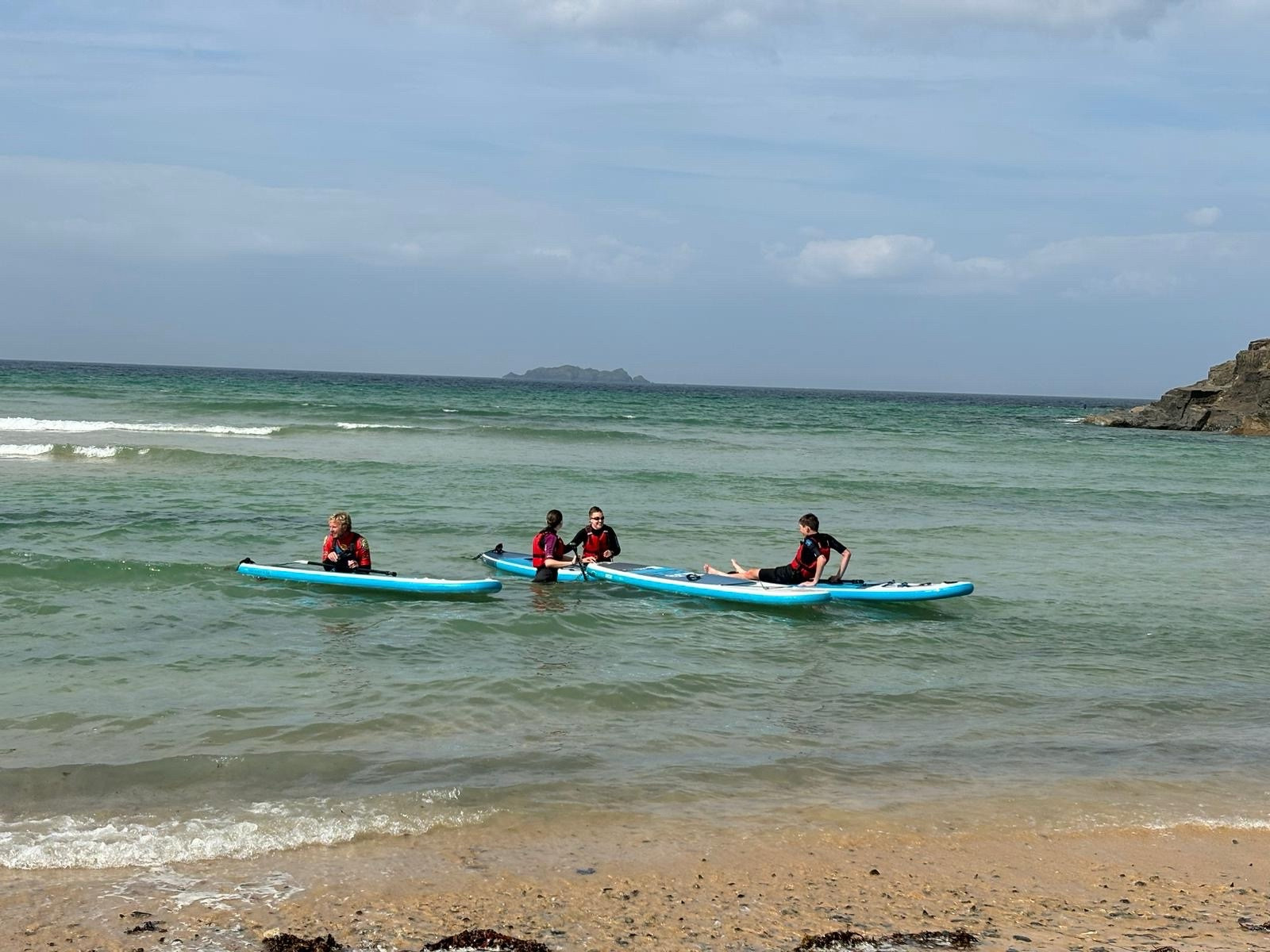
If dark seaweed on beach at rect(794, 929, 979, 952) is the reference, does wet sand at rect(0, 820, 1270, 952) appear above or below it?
below

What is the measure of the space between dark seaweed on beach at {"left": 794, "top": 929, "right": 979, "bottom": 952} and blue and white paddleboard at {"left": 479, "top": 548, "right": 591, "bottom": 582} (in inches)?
386

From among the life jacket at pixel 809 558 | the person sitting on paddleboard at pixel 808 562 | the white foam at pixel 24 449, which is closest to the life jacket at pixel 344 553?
the person sitting on paddleboard at pixel 808 562

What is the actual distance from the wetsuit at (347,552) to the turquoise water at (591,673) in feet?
1.62

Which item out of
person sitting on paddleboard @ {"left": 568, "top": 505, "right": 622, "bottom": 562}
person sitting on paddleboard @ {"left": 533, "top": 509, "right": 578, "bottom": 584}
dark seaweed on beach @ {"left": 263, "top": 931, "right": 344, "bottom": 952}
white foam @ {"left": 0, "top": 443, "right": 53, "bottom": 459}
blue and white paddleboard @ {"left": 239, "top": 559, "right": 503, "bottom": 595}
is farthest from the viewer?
white foam @ {"left": 0, "top": 443, "right": 53, "bottom": 459}

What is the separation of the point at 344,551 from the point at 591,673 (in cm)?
504

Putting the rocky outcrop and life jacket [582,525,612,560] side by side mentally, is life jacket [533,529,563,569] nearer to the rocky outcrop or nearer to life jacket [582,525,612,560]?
life jacket [582,525,612,560]

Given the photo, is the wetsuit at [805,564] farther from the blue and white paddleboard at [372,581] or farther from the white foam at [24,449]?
the white foam at [24,449]

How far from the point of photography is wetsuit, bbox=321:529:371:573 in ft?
45.7

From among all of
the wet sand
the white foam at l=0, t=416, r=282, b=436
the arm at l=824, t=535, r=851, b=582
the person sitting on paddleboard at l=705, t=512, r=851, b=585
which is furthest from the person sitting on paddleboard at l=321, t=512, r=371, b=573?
the white foam at l=0, t=416, r=282, b=436

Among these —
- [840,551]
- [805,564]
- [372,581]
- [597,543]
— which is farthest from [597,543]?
[840,551]

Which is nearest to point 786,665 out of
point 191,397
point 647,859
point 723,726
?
point 723,726

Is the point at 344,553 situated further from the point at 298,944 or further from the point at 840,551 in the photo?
the point at 298,944

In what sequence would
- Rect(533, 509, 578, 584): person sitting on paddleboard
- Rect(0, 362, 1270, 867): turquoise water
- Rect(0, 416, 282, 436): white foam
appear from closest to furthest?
Rect(0, 362, 1270, 867): turquoise water, Rect(533, 509, 578, 584): person sitting on paddleboard, Rect(0, 416, 282, 436): white foam

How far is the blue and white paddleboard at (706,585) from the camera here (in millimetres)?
13570
